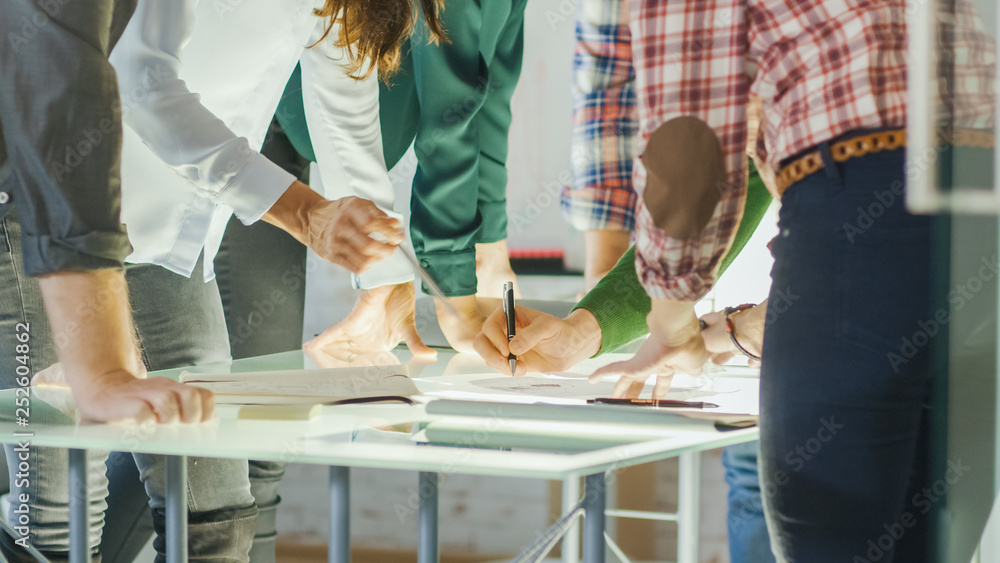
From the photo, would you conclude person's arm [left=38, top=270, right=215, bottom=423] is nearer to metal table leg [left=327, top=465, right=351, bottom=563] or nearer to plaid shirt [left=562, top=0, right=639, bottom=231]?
metal table leg [left=327, top=465, right=351, bottom=563]

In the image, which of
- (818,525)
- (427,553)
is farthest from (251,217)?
(818,525)

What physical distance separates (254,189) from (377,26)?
338 millimetres

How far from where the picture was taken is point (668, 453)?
61 cm

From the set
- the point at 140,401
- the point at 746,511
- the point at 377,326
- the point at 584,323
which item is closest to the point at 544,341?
the point at 584,323

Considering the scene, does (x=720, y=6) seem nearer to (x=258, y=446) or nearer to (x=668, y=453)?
(x=668, y=453)

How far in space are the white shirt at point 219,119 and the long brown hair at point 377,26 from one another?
48 mm

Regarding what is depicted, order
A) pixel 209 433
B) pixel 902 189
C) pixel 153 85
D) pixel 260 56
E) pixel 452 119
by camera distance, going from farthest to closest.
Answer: pixel 452 119
pixel 260 56
pixel 153 85
pixel 209 433
pixel 902 189

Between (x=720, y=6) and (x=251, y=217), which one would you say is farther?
(x=251, y=217)

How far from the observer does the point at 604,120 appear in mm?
1242

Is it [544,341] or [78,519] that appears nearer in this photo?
[78,519]

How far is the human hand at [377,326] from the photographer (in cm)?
126

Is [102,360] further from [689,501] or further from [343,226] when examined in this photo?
[689,501]

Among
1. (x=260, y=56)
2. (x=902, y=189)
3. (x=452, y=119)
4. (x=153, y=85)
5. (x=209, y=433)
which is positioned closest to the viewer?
A: (x=902, y=189)

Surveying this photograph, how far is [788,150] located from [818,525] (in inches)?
10.3
